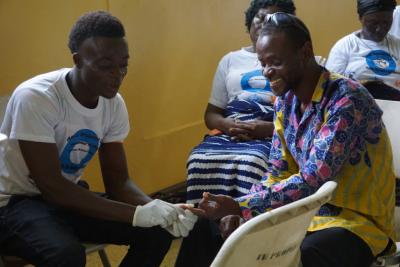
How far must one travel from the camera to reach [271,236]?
3.95ft

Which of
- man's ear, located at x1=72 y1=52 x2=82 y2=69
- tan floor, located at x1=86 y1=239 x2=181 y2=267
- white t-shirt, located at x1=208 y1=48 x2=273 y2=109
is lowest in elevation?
tan floor, located at x1=86 y1=239 x2=181 y2=267

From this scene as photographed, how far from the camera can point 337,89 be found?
172cm

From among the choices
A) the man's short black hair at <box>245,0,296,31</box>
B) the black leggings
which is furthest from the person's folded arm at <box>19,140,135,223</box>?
the man's short black hair at <box>245,0,296,31</box>

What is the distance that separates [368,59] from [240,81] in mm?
772

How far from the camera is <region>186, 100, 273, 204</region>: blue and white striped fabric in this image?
8.04ft

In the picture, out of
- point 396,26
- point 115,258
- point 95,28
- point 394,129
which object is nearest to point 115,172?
point 95,28

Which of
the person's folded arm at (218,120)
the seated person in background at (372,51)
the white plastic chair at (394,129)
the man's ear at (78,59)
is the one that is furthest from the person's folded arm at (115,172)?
the seated person in background at (372,51)

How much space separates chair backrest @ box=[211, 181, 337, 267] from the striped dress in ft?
1.16

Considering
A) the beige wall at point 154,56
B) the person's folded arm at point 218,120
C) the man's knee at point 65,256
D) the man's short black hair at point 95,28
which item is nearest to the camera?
the man's knee at point 65,256

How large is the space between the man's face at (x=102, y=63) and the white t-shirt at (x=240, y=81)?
952 millimetres

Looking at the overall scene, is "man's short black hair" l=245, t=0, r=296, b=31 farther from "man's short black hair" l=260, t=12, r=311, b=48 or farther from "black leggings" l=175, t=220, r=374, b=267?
"black leggings" l=175, t=220, r=374, b=267

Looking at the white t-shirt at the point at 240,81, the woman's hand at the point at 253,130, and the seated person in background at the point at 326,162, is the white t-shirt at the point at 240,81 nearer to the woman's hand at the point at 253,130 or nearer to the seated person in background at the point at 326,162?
the woman's hand at the point at 253,130

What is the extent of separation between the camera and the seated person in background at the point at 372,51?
10.1ft

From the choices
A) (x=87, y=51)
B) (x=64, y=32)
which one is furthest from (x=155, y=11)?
(x=87, y=51)
